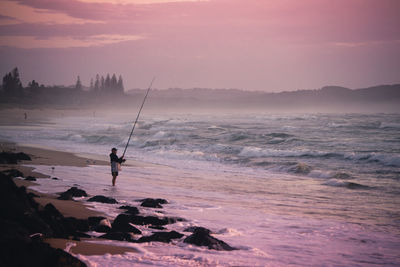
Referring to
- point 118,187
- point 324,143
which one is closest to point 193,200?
point 118,187

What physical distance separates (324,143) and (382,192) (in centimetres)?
1511

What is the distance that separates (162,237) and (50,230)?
158cm

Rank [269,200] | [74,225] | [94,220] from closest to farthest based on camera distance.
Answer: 1. [74,225]
2. [94,220]
3. [269,200]

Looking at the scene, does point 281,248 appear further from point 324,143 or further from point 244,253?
point 324,143

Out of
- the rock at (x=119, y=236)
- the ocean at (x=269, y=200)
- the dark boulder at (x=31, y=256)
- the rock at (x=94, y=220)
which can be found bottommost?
the ocean at (x=269, y=200)

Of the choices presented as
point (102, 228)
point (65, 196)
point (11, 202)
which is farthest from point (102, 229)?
point (65, 196)

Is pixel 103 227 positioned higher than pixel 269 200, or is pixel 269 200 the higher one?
pixel 103 227

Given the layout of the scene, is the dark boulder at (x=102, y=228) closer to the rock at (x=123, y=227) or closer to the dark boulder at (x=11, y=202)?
the rock at (x=123, y=227)

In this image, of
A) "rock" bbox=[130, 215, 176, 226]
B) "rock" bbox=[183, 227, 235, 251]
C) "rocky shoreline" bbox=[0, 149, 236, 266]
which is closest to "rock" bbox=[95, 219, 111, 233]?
"rocky shoreline" bbox=[0, 149, 236, 266]

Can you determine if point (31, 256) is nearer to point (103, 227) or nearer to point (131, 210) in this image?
point (103, 227)

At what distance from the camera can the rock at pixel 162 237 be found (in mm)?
6379

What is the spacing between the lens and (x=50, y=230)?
19.0ft

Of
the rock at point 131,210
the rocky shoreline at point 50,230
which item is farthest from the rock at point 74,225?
the rock at point 131,210

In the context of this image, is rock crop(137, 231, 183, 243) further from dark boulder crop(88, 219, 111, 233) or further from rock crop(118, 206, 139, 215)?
rock crop(118, 206, 139, 215)
